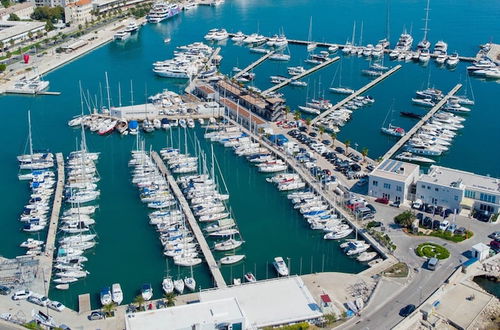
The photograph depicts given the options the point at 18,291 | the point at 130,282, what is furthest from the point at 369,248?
the point at 18,291

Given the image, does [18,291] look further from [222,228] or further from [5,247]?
[222,228]

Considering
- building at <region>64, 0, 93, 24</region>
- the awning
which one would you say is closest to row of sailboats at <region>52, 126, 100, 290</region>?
the awning

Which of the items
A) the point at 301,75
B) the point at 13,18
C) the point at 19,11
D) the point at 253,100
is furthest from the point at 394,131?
the point at 19,11

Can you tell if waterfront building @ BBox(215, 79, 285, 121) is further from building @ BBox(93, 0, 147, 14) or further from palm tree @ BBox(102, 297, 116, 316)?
building @ BBox(93, 0, 147, 14)

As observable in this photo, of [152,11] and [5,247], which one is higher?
[152,11]

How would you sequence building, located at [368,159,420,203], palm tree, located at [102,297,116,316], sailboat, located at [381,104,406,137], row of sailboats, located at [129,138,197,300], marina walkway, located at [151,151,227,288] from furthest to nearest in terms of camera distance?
sailboat, located at [381,104,406,137]
building, located at [368,159,420,203]
marina walkway, located at [151,151,227,288]
row of sailboats, located at [129,138,197,300]
palm tree, located at [102,297,116,316]

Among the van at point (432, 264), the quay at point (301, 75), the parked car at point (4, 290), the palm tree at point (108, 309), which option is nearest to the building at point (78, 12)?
the quay at point (301, 75)
